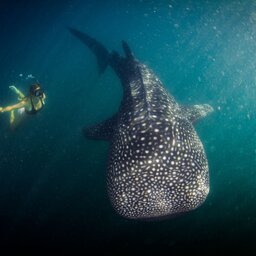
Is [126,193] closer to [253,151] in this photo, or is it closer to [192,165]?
[192,165]

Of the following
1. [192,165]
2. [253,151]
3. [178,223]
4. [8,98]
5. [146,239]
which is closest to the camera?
[192,165]

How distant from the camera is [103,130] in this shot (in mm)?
9391

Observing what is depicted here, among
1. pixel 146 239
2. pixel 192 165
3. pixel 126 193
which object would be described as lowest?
pixel 146 239

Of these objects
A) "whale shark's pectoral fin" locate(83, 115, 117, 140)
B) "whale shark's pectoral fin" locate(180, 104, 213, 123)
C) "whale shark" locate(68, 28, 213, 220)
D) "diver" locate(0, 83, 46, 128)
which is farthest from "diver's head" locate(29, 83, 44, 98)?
"whale shark's pectoral fin" locate(180, 104, 213, 123)

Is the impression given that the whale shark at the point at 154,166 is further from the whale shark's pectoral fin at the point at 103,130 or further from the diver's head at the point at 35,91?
the diver's head at the point at 35,91

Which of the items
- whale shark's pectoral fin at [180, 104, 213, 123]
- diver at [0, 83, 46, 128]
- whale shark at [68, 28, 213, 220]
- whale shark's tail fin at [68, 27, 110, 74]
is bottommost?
diver at [0, 83, 46, 128]

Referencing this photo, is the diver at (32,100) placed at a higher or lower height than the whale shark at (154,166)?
lower

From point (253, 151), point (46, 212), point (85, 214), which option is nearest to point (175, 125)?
point (85, 214)

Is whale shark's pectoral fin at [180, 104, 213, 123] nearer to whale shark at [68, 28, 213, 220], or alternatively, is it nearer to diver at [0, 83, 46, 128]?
whale shark at [68, 28, 213, 220]

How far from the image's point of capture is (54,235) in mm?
10258

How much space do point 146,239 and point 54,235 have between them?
11.3 feet

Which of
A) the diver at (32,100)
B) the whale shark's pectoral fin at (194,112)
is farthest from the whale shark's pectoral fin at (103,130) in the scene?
the whale shark's pectoral fin at (194,112)

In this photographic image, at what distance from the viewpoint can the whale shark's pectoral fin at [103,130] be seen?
30.1ft

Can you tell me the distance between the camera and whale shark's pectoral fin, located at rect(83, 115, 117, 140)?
361 inches
